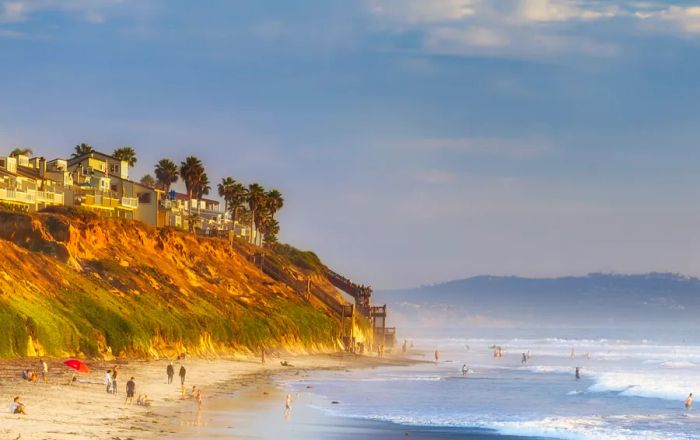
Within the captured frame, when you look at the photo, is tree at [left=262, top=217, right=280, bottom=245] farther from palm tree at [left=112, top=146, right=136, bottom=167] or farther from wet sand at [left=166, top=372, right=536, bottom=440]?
wet sand at [left=166, top=372, right=536, bottom=440]

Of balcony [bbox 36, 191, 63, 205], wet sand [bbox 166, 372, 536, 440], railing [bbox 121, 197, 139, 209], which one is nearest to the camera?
wet sand [bbox 166, 372, 536, 440]

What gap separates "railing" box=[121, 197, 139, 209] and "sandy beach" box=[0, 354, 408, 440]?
48626 millimetres

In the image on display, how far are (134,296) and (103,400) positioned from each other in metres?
37.9

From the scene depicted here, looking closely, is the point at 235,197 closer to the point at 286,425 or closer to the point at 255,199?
the point at 255,199

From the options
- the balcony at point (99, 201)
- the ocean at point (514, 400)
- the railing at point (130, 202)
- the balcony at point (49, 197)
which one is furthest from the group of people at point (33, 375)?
the railing at point (130, 202)

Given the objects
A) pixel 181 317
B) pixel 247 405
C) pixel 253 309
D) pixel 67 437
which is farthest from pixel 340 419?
pixel 253 309

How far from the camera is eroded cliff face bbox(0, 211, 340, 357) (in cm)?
6881

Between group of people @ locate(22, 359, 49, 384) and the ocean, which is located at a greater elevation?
group of people @ locate(22, 359, 49, 384)

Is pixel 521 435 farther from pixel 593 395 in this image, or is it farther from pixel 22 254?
pixel 22 254

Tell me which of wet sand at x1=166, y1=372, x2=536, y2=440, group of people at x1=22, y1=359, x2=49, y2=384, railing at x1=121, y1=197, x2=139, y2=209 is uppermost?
railing at x1=121, y1=197, x2=139, y2=209

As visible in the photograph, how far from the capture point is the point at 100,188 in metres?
123

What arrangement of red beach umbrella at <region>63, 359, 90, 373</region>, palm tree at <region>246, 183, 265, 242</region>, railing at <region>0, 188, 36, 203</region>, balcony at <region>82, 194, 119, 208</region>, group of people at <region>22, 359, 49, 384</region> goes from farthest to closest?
1. palm tree at <region>246, 183, 265, 242</region>
2. balcony at <region>82, 194, 119, 208</region>
3. railing at <region>0, 188, 36, 203</region>
4. red beach umbrella at <region>63, 359, 90, 373</region>
5. group of people at <region>22, 359, 49, 384</region>

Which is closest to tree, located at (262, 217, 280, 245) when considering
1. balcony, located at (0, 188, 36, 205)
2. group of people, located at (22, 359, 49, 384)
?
balcony, located at (0, 188, 36, 205)

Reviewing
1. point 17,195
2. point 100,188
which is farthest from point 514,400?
point 100,188
